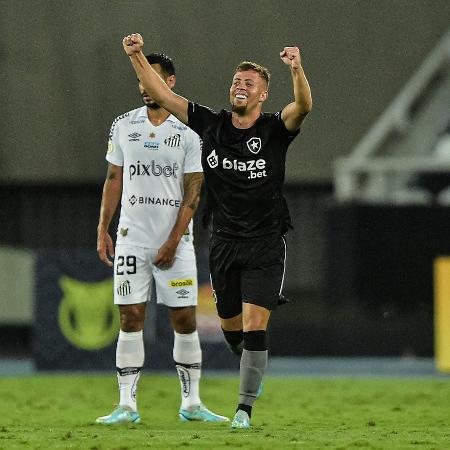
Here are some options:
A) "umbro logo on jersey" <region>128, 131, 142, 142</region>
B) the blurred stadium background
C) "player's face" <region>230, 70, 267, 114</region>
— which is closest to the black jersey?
"player's face" <region>230, 70, 267, 114</region>

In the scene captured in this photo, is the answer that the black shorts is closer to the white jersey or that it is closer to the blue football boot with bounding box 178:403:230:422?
the white jersey

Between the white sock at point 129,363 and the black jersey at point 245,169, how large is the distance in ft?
3.35

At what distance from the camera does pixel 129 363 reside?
898cm

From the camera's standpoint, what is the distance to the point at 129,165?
902 cm

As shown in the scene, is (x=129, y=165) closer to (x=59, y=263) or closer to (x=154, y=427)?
(x=154, y=427)

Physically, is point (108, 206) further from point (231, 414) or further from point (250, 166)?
point (231, 414)

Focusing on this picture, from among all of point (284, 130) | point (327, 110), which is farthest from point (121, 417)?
point (327, 110)

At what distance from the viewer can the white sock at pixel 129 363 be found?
8914 millimetres

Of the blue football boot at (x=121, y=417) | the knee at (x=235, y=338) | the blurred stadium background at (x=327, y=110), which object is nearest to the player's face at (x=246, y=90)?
the knee at (x=235, y=338)

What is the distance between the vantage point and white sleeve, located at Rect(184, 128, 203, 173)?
9047 millimetres

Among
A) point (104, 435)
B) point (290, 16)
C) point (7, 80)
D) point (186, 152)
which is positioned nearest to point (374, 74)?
point (290, 16)

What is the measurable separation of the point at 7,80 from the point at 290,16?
13.3ft

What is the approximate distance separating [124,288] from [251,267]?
3.20 feet

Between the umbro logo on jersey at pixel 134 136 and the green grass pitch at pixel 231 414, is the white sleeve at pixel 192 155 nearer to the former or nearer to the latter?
the umbro logo on jersey at pixel 134 136
